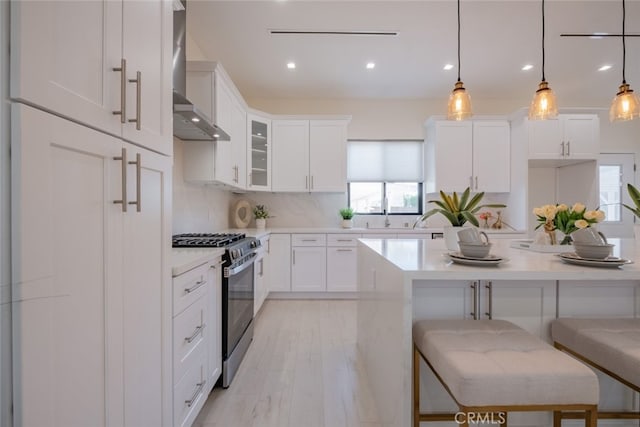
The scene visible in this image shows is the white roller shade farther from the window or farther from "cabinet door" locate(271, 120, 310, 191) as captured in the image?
"cabinet door" locate(271, 120, 310, 191)

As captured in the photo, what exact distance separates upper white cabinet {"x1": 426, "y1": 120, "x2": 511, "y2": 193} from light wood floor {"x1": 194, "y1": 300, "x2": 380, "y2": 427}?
2.65 metres

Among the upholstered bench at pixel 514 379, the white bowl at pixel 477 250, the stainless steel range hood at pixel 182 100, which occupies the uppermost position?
the stainless steel range hood at pixel 182 100

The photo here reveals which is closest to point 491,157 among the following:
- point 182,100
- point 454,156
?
point 454,156

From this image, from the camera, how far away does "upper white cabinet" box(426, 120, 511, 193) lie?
4246mm

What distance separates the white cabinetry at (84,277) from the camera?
0.64 m

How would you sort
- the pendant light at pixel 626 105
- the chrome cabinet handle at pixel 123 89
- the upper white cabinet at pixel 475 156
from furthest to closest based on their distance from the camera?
the upper white cabinet at pixel 475 156 < the pendant light at pixel 626 105 < the chrome cabinet handle at pixel 123 89

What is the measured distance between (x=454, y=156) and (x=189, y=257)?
3872 millimetres

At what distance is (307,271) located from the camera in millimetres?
4039

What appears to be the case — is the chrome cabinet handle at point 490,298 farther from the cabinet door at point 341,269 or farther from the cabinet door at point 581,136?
the cabinet door at point 581,136

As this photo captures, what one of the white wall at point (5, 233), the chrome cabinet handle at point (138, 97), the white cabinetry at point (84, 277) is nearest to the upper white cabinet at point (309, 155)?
the white cabinetry at point (84, 277)

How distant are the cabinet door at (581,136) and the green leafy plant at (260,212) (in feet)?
13.9

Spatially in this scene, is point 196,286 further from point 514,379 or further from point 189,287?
point 514,379

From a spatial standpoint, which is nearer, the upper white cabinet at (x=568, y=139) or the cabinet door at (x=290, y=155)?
the upper white cabinet at (x=568, y=139)

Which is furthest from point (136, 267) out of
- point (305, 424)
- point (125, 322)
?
point (305, 424)
